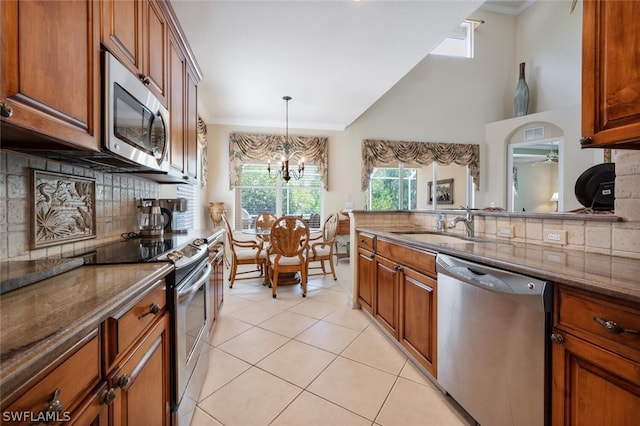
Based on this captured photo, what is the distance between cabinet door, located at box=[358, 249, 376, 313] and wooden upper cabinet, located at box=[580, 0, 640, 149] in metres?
1.69

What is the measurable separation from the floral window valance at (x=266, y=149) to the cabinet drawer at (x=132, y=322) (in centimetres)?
411

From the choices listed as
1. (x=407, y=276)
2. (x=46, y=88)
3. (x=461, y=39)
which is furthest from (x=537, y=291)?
(x=461, y=39)

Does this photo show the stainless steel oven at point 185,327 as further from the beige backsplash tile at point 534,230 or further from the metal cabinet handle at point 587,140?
the beige backsplash tile at point 534,230

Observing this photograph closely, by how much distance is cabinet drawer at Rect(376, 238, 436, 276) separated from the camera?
1644 millimetres

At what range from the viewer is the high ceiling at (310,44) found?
7.06 ft

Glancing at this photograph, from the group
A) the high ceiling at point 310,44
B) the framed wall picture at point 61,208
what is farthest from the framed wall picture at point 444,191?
the framed wall picture at point 61,208

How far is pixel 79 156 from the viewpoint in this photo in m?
1.20

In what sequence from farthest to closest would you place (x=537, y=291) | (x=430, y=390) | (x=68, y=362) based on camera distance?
(x=430, y=390) < (x=537, y=291) < (x=68, y=362)

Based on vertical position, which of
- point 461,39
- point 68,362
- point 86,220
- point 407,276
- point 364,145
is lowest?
point 407,276

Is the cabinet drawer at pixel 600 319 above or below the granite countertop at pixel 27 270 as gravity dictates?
below

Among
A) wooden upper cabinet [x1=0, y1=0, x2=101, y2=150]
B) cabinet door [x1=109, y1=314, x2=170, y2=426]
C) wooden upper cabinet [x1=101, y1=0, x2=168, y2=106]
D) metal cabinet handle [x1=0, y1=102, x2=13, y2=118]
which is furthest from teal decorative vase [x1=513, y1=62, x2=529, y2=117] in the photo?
metal cabinet handle [x1=0, y1=102, x2=13, y2=118]

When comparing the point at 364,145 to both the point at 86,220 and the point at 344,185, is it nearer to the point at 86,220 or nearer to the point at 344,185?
the point at 344,185

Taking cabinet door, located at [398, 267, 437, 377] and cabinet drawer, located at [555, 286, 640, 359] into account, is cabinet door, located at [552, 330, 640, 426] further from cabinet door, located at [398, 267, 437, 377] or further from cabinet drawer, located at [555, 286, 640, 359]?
cabinet door, located at [398, 267, 437, 377]

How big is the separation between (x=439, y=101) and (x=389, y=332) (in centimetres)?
519
